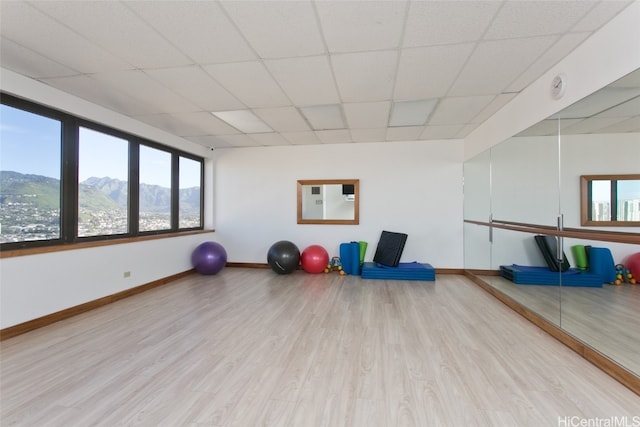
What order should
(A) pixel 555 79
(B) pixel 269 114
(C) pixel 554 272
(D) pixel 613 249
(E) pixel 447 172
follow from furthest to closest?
(E) pixel 447 172 < (B) pixel 269 114 < (C) pixel 554 272 < (A) pixel 555 79 < (D) pixel 613 249

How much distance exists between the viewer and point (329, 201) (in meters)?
5.66

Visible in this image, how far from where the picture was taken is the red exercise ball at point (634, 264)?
6.91 ft

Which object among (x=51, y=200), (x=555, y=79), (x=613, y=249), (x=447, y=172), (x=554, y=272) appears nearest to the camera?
(x=613, y=249)

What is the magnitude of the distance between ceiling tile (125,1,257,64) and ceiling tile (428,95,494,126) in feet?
8.65

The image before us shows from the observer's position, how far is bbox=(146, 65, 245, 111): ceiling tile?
2.78 metres

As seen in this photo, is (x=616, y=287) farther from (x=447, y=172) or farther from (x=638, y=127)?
(x=447, y=172)

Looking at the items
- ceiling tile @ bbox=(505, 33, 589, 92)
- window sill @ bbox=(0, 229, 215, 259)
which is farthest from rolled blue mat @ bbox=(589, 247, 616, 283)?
window sill @ bbox=(0, 229, 215, 259)

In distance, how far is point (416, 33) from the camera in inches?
84.9

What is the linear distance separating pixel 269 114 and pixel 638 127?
3.85m

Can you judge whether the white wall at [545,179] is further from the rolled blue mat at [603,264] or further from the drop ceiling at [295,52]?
the drop ceiling at [295,52]

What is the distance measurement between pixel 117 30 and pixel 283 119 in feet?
7.52

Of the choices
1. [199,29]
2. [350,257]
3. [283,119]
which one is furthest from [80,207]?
[350,257]

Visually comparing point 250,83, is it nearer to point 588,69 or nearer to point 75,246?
point 75,246

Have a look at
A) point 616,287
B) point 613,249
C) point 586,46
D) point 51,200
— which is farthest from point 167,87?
point 616,287
